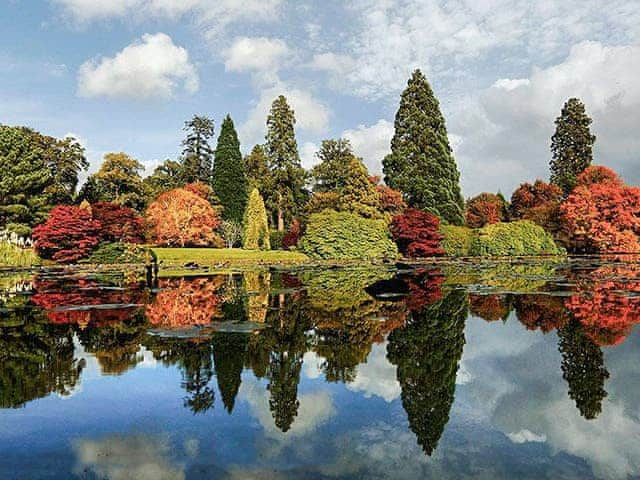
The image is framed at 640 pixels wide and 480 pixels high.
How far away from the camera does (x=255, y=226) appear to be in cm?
3488

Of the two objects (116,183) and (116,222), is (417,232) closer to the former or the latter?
(116,222)

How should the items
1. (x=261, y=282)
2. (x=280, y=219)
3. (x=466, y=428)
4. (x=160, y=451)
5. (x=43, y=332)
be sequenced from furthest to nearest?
(x=280, y=219) < (x=261, y=282) < (x=43, y=332) < (x=466, y=428) < (x=160, y=451)

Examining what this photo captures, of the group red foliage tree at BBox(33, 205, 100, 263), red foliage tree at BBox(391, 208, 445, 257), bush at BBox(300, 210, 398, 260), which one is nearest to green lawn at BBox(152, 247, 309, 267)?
bush at BBox(300, 210, 398, 260)

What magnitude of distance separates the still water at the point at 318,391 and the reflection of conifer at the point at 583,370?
0.11ft

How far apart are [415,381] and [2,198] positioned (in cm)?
3308

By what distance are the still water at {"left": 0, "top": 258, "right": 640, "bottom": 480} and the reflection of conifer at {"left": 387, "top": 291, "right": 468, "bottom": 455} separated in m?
0.03

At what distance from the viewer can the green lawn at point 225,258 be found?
2775cm

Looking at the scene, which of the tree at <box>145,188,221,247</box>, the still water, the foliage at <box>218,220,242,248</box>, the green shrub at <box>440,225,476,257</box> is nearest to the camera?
the still water

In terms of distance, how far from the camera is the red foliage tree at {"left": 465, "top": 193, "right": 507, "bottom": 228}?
5081 cm

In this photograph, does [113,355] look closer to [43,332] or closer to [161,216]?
[43,332]

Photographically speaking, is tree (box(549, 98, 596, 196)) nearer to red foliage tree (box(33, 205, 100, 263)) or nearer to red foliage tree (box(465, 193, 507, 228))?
red foliage tree (box(465, 193, 507, 228))

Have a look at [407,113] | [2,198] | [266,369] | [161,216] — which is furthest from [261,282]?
[407,113]

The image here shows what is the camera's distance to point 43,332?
869cm

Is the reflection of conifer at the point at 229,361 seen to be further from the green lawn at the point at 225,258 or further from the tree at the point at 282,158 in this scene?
the tree at the point at 282,158
